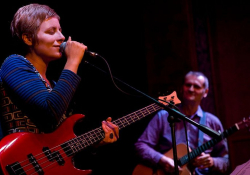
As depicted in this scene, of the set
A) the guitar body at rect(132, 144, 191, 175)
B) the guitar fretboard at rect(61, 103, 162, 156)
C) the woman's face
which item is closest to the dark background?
the guitar body at rect(132, 144, 191, 175)

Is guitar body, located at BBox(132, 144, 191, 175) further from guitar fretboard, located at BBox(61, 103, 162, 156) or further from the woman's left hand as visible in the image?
the woman's left hand

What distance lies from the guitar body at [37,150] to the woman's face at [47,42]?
15.7 inches

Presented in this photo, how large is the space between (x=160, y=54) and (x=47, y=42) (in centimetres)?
267

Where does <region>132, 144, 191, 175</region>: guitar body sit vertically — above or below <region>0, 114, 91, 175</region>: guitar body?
below

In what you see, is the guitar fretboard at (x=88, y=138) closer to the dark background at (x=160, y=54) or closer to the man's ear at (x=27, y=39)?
the man's ear at (x=27, y=39)

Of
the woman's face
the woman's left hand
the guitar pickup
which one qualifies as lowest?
the woman's left hand

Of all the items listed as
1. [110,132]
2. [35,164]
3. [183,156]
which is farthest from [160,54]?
[35,164]

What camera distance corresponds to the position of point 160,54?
14.0 feet

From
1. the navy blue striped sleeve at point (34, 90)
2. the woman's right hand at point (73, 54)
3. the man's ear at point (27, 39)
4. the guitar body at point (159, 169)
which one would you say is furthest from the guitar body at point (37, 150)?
the guitar body at point (159, 169)

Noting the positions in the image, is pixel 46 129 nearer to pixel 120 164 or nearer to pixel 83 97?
pixel 83 97

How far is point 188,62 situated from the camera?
405 centimetres

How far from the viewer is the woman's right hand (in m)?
1.64

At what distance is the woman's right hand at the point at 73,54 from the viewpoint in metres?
1.64

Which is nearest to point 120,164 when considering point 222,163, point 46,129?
point 222,163
